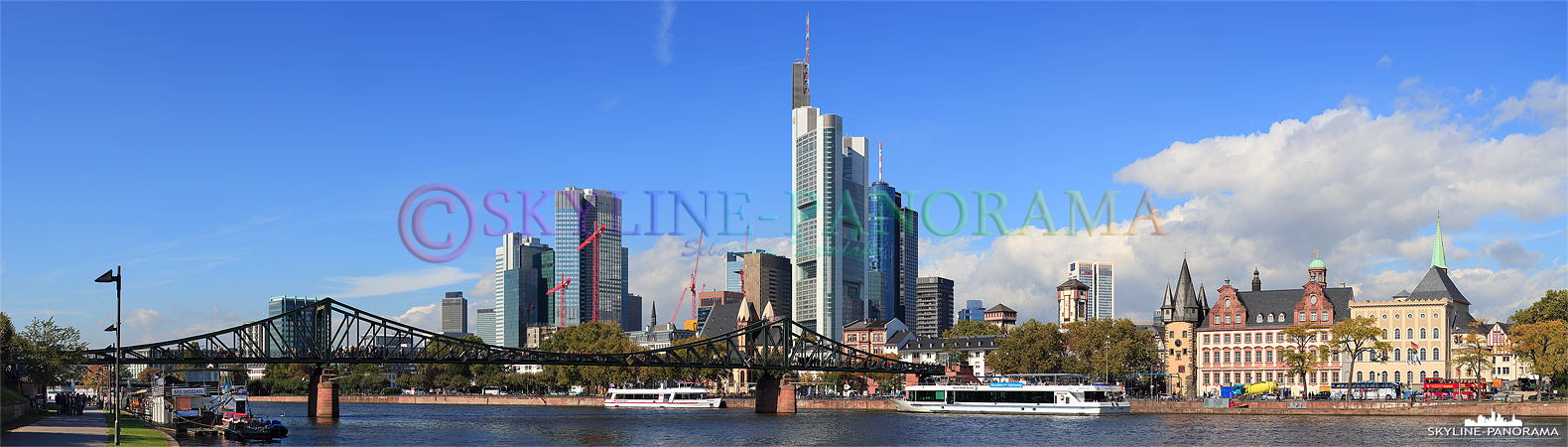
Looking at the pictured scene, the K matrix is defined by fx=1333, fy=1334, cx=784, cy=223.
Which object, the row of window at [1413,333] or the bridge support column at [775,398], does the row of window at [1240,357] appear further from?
the bridge support column at [775,398]

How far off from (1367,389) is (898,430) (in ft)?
239

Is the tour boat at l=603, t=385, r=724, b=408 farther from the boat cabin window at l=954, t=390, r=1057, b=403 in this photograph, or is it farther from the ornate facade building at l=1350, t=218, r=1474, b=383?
the ornate facade building at l=1350, t=218, r=1474, b=383

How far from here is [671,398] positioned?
190 meters

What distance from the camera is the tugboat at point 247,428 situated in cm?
9456

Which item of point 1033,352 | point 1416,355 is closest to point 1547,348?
point 1416,355

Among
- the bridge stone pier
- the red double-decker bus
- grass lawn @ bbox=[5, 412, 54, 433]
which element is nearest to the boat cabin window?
the red double-decker bus

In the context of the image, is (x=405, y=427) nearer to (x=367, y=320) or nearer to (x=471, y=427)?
(x=471, y=427)

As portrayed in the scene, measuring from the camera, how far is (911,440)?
10162cm

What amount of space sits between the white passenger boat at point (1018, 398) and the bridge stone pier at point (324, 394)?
66.2 meters

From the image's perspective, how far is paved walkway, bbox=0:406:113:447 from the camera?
6800 centimetres

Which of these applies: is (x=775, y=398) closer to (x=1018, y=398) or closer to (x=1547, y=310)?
(x=1018, y=398)

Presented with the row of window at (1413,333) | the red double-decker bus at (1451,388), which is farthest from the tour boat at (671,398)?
the row of window at (1413,333)

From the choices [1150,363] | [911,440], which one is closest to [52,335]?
[911,440]

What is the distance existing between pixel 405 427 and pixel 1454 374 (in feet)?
421
